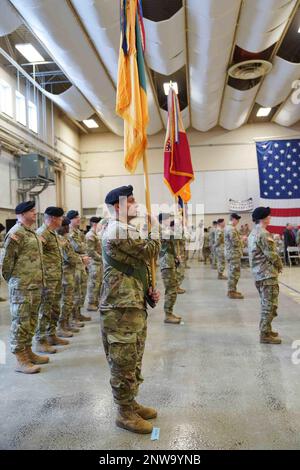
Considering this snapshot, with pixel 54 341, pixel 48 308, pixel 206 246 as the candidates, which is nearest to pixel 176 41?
pixel 48 308

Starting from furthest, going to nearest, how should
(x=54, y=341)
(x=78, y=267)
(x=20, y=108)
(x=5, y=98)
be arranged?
(x=20, y=108)
(x=5, y=98)
(x=78, y=267)
(x=54, y=341)

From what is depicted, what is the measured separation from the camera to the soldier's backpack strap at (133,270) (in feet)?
7.36

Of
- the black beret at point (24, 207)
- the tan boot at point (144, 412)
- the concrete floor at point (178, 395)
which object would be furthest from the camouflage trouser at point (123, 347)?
the black beret at point (24, 207)

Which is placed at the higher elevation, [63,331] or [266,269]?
[266,269]

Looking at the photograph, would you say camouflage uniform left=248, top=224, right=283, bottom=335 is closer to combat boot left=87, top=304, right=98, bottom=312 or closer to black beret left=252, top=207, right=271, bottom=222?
black beret left=252, top=207, right=271, bottom=222

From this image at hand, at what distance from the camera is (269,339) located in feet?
12.8

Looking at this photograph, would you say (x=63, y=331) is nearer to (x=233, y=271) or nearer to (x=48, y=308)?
(x=48, y=308)

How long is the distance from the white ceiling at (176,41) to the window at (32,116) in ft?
2.80

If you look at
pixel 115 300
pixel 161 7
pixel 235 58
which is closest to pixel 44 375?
pixel 115 300

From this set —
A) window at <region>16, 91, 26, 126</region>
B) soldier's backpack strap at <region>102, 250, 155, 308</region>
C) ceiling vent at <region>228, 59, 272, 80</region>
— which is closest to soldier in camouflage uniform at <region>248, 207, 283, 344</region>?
soldier's backpack strap at <region>102, 250, 155, 308</region>

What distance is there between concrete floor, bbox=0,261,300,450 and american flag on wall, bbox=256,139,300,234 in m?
10.1

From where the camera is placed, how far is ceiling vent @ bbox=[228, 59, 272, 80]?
8828 mm

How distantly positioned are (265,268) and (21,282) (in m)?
2.49

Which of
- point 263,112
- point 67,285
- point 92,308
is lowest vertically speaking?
point 92,308
